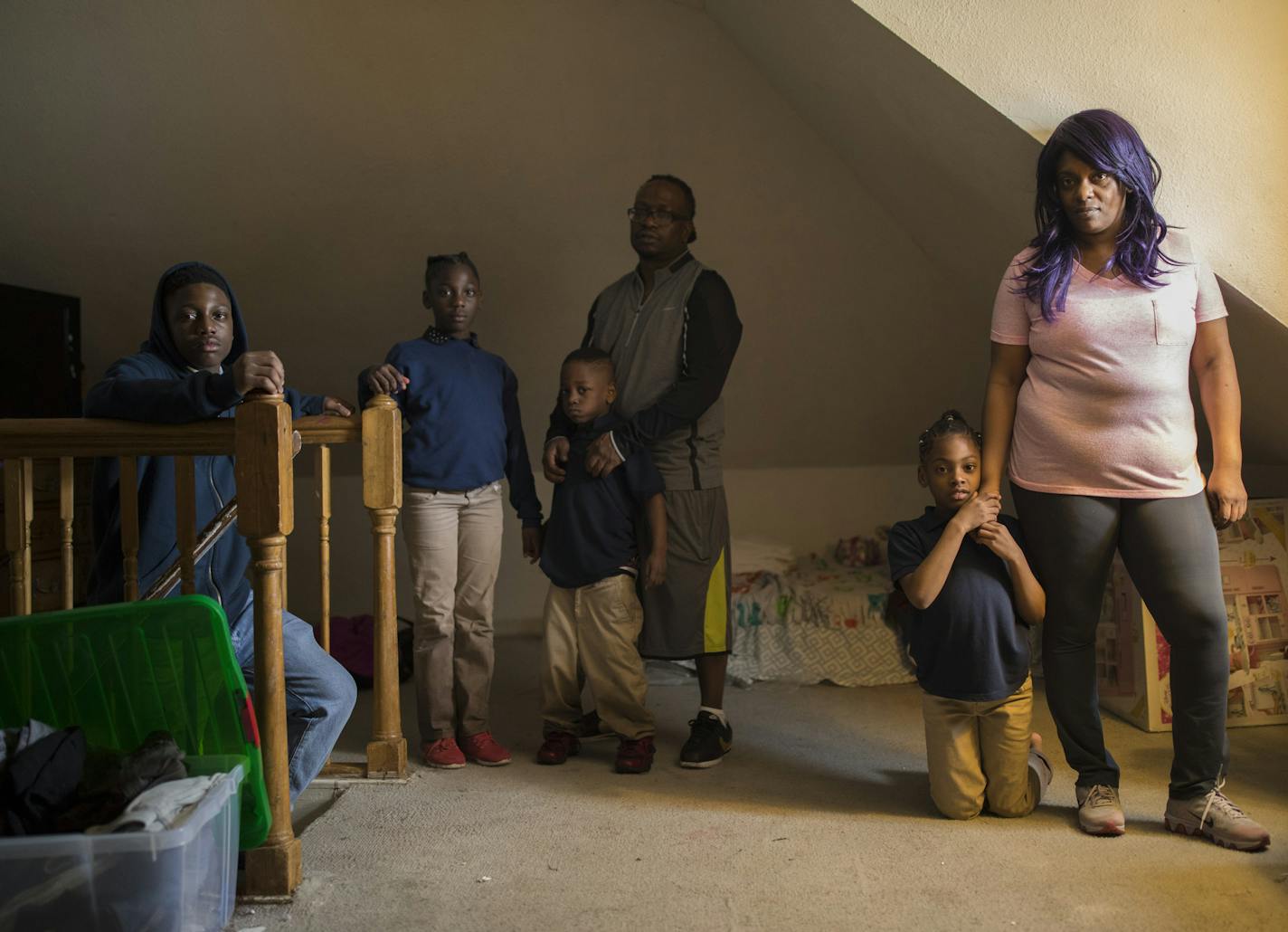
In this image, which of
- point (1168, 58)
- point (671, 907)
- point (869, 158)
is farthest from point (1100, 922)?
point (869, 158)

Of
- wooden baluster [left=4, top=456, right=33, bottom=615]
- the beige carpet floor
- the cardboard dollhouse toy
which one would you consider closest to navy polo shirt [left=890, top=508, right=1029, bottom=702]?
the beige carpet floor

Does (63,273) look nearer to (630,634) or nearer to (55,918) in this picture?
(630,634)

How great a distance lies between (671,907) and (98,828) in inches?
35.4

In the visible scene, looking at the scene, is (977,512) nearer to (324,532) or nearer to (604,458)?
(604,458)

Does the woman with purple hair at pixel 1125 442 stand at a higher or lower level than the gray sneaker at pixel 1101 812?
higher

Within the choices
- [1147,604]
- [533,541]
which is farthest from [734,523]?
[1147,604]

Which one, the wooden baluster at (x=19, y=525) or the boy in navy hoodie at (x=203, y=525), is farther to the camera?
the boy in navy hoodie at (x=203, y=525)

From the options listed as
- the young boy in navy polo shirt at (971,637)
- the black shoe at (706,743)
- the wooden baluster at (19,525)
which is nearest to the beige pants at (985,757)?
the young boy in navy polo shirt at (971,637)

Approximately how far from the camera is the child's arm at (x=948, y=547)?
7.23 ft

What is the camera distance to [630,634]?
106 inches

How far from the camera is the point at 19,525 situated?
6.41 feet

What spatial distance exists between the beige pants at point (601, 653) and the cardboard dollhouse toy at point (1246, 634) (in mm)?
1286

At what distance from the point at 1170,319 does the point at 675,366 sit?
1.12 m

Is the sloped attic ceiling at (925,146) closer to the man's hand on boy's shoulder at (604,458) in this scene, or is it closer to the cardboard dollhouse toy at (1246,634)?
the cardboard dollhouse toy at (1246,634)
